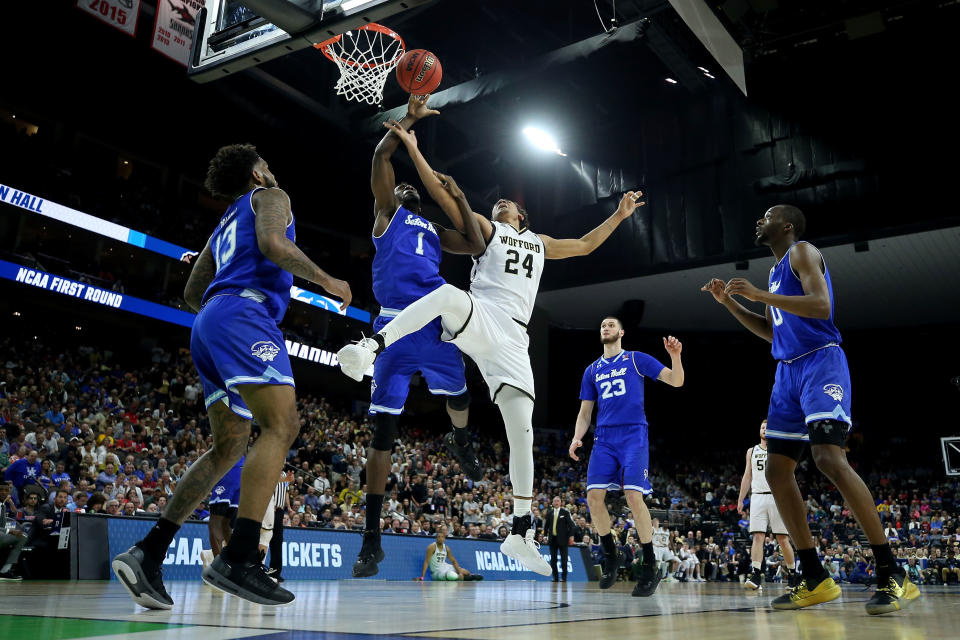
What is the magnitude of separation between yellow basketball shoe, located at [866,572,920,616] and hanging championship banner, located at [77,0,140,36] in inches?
645

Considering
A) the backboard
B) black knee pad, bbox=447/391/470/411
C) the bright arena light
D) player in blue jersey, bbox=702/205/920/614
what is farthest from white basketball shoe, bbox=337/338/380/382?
the bright arena light

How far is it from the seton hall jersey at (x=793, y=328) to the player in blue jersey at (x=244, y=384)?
260 centimetres

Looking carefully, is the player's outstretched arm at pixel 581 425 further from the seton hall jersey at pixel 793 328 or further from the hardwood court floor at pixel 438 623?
the hardwood court floor at pixel 438 623

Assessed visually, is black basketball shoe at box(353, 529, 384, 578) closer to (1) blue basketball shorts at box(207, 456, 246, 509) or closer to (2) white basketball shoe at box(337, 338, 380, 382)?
(1) blue basketball shorts at box(207, 456, 246, 509)

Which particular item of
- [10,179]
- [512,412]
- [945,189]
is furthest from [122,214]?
[945,189]

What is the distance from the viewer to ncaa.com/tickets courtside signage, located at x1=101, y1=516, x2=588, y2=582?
28.7 ft

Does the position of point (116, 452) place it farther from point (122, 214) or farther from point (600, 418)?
point (600, 418)

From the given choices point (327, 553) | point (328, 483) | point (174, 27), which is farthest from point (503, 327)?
point (174, 27)

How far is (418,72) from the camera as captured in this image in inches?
223

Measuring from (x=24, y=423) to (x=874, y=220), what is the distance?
738 inches

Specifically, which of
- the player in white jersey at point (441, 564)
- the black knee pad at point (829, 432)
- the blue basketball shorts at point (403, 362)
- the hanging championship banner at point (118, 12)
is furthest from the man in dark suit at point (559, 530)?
the hanging championship banner at point (118, 12)

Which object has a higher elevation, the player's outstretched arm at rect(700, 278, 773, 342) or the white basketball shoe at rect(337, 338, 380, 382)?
the player's outstretched arm at rect(700, 278, 773, 342)

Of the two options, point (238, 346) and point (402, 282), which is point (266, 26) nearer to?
point (402, 282)

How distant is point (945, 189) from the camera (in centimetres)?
1705
